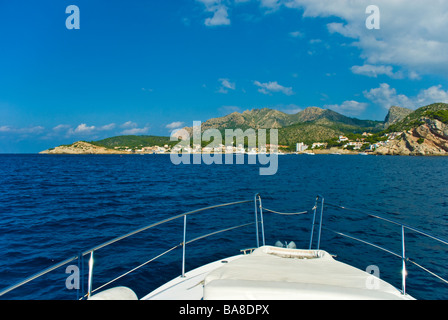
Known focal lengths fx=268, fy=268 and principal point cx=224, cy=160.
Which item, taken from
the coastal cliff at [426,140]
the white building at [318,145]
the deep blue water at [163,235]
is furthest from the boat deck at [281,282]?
the white building at [318,145]

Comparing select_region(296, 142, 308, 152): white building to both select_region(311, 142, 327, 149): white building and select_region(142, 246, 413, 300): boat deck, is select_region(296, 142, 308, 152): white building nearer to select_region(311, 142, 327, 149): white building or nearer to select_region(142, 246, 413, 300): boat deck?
select_region(311, 142, 327, 149): white building

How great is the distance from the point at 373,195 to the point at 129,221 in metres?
19.9

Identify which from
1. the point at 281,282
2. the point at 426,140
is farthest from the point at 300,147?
the point at 281,282

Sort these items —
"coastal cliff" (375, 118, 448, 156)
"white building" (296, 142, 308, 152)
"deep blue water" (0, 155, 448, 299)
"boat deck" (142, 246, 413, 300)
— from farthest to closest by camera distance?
1. "white building" (296, 142, 308, 152)
2. "coastal cliff" (375, 118, 448, 156)
3. "deep blue water" (0, 155, 448, 299)
4. "boat deck" (142, 246, 413, 300)

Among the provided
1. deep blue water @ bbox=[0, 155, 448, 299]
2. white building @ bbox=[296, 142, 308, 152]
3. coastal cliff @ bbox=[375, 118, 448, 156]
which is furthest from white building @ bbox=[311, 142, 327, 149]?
deep blue water @ bbox=[0, 155, 448, 299]

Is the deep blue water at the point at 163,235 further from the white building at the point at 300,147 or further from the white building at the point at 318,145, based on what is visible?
the white building at the point at 318,145

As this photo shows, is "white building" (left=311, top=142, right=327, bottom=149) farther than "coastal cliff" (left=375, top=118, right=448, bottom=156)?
Yes

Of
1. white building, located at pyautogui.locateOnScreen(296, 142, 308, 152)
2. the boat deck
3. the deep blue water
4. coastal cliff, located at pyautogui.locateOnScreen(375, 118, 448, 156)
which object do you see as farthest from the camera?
white building, located at pyautogui.locateOnScreen(296, 142, 308, 152)

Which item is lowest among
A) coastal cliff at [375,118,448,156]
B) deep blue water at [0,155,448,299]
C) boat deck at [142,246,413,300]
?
deep blue water at [0,155,448,299]

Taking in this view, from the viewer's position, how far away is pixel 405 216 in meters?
Answer: 15.5

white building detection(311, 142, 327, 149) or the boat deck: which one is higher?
white building detection(311, 142, 327, 149)
